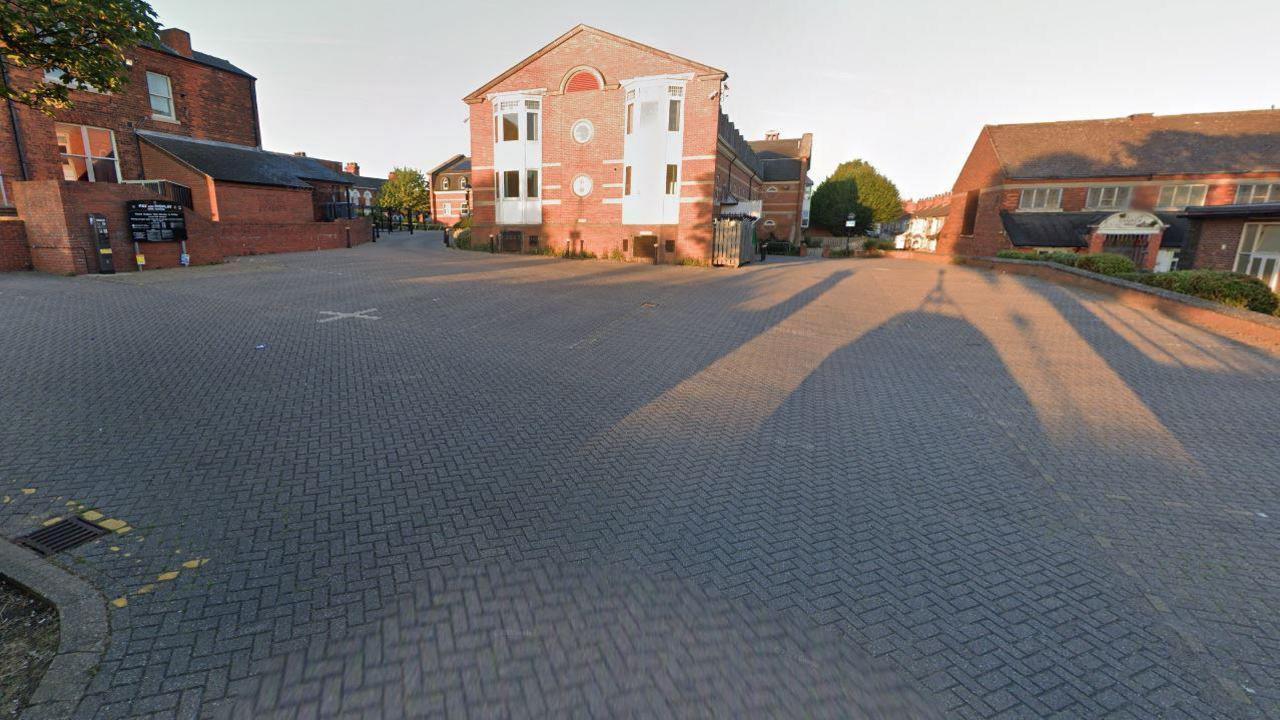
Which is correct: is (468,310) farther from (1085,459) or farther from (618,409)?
(1085,459)

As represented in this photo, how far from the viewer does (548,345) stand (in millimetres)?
9734

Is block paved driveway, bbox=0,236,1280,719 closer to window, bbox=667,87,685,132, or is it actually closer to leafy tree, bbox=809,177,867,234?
window, bbox=667,87,685,132

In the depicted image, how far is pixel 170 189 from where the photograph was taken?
22953 mm

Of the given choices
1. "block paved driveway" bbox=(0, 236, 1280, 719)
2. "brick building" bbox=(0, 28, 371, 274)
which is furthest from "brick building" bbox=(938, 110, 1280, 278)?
"brick building" bbox=(0, 28, 371, 274)

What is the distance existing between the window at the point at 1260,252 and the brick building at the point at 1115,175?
11965 millimetres

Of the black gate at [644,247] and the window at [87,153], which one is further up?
the window at [87,153]

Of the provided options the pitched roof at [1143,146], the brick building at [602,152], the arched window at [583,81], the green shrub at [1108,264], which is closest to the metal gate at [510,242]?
the brick building at [602,152]

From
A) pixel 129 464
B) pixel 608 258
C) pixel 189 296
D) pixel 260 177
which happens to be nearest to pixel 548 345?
pixel 129 464

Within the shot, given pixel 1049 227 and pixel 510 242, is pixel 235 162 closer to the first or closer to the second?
pixel 510 242

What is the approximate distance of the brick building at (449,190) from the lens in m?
60.4

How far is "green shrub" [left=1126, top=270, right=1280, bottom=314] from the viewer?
1262 cm

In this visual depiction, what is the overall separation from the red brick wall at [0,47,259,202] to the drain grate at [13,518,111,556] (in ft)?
68.8

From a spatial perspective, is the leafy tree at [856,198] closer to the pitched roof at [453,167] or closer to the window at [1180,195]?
the window at [1180,195]

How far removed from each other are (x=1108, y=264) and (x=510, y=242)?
27300 mm
